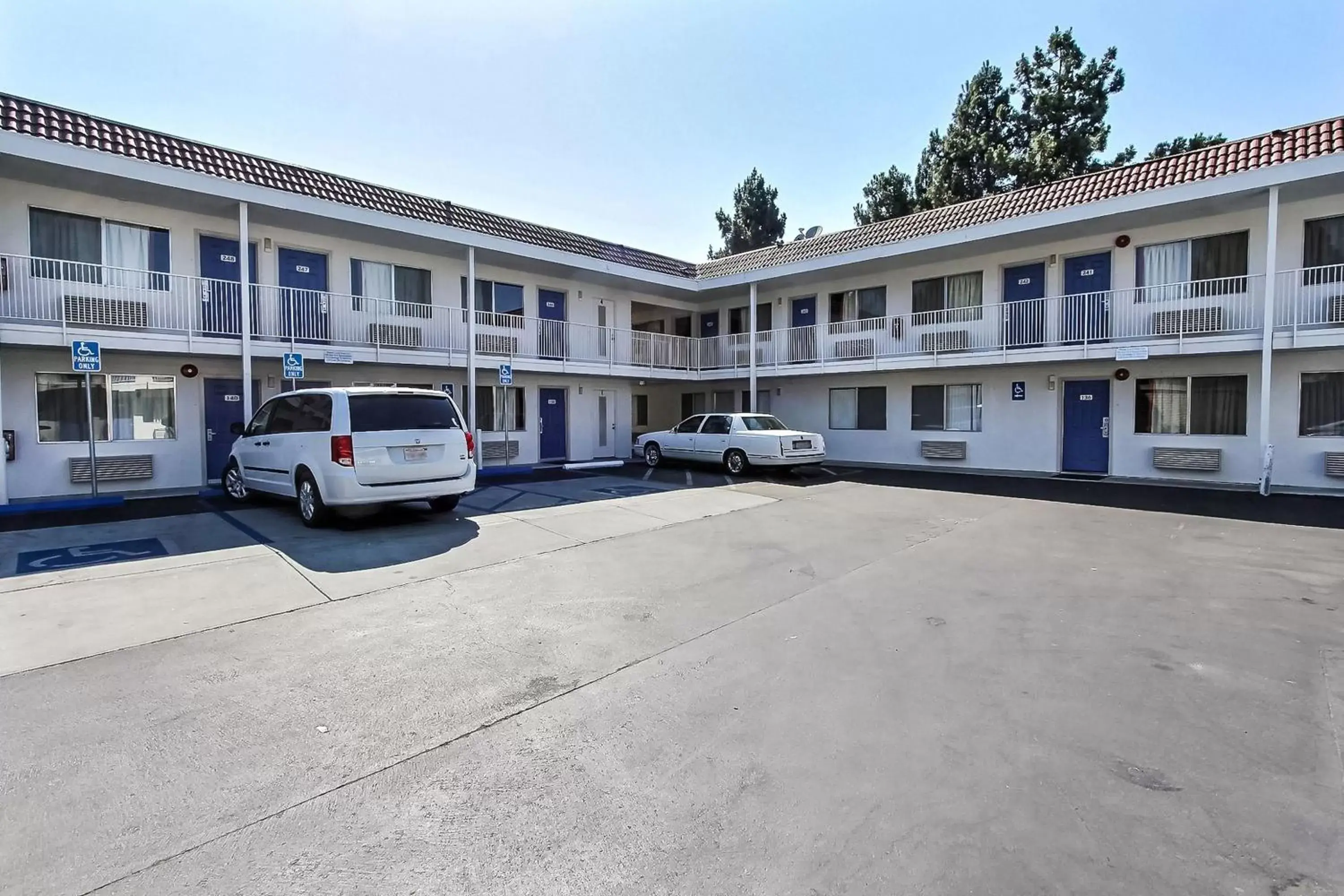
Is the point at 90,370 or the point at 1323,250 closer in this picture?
the point at 90,370

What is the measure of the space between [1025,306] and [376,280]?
15004 mm

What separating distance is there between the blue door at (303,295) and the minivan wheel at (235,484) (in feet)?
10.7

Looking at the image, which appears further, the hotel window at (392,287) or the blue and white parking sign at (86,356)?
the hotel window at (392,287)

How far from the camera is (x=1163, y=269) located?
14016 mm

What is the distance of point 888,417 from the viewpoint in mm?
18328

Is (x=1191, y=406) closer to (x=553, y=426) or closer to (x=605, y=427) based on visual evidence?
(x=605, y=427)

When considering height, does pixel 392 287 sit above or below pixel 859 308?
below

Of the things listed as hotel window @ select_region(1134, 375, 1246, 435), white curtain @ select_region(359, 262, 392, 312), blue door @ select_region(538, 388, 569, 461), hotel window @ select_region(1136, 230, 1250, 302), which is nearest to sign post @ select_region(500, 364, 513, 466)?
blue door @ select_region(538, 388, 569, 461)

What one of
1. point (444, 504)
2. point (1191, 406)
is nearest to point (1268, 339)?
point (1191, 406)

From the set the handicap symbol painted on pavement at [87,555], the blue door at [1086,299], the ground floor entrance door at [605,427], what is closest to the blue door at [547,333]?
the ground floor entrance door at [605,427]

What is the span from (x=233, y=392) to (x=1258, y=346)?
1960 cm

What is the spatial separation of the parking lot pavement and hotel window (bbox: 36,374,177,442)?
9688 mm

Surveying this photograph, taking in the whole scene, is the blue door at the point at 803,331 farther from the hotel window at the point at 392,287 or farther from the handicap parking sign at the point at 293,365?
the handicap parking sign at the point at 293,365

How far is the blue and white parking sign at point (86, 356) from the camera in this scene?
9.99 metres
